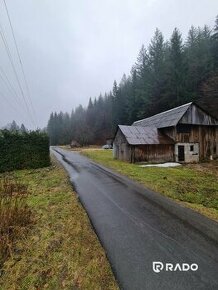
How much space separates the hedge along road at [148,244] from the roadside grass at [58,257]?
0.33m

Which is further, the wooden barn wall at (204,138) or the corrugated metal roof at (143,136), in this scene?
the wooden barn wall at (204,138)

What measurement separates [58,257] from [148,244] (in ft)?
7.31

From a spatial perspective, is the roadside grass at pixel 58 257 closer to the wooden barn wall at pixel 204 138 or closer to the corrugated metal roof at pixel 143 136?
the corrugated metal roof at pixel 143 136

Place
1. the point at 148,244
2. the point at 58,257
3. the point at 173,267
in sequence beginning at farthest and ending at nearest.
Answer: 1. the point at 148,244
2. the point at 58,257
3. the point at 173,267

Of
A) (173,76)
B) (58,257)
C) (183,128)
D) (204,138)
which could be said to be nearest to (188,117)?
(183,128)

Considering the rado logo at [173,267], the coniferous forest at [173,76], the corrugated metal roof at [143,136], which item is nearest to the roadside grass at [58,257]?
the rado logo at [173,267]

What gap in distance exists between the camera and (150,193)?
1012cm

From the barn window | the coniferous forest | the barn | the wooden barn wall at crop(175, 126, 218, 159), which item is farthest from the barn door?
the coniferous forest

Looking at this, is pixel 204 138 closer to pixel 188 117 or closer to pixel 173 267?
pixel 188 117

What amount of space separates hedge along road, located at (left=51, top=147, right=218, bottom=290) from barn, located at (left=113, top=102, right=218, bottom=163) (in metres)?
15.5

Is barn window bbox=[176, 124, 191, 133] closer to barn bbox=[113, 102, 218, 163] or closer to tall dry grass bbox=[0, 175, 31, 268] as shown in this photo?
barn bbox=[113, 102, 218, 163]

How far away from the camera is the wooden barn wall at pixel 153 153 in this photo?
943 inches

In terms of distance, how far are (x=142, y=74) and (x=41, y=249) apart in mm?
52355

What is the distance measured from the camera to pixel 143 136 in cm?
2553
